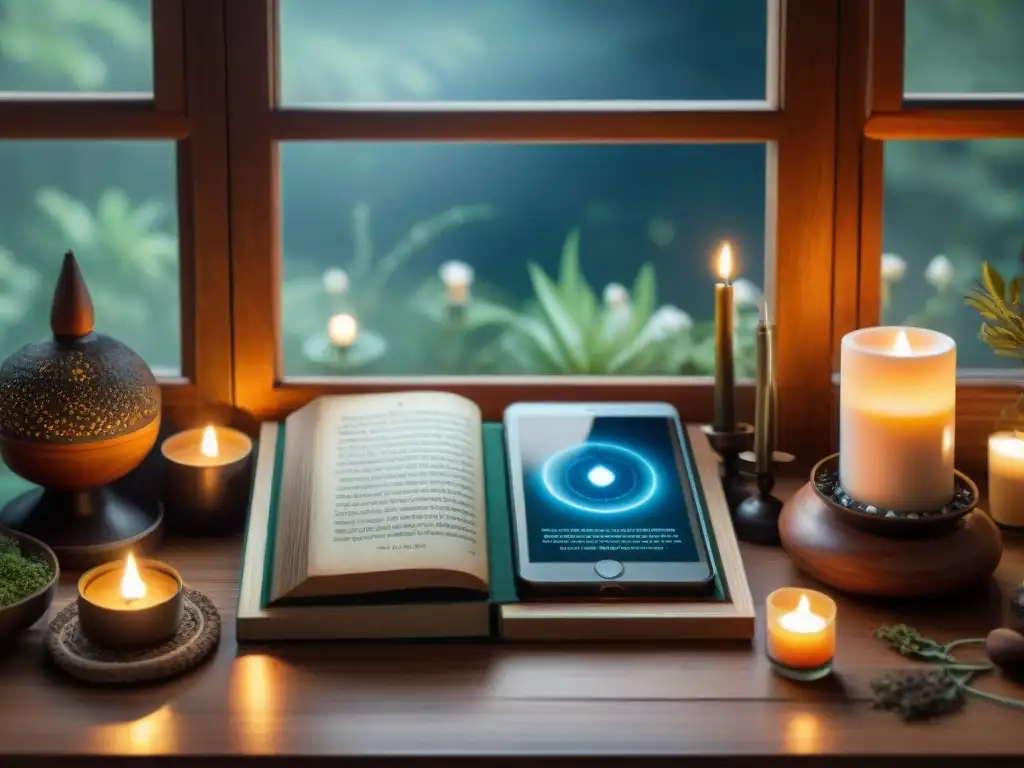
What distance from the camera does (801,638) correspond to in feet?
3.17

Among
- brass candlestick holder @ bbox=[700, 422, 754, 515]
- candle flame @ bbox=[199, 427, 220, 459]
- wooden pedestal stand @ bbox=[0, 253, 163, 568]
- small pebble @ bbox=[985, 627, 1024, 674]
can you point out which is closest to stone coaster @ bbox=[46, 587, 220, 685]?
wooden pedestal stand @ bbox=[0, 253, 163, 568]

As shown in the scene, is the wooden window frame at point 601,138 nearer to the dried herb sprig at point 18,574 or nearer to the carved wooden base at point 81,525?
the carved wooden base at point 81,525

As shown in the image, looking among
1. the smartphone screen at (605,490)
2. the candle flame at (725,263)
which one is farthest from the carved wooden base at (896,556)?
the candle flame at (725,263)

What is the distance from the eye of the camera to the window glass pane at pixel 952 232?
56.6 inches

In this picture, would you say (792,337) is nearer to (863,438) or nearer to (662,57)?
(863,438)

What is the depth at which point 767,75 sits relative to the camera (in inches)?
51.3

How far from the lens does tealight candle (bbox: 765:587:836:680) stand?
966 mm

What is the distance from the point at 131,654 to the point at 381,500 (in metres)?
0.24

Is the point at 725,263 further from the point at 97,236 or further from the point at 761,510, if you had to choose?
the point at 97,236

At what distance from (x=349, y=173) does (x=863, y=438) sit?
2.88 feet

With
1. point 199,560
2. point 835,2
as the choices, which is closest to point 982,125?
point 835,2

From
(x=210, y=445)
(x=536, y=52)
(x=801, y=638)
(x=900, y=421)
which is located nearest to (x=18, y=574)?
(x=210, y=445)

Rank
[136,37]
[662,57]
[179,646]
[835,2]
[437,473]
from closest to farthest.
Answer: [179,646] < [437,473] < [835,2] < [136,37] < [662,57]

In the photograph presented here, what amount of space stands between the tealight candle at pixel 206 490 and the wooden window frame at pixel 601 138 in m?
0.11
